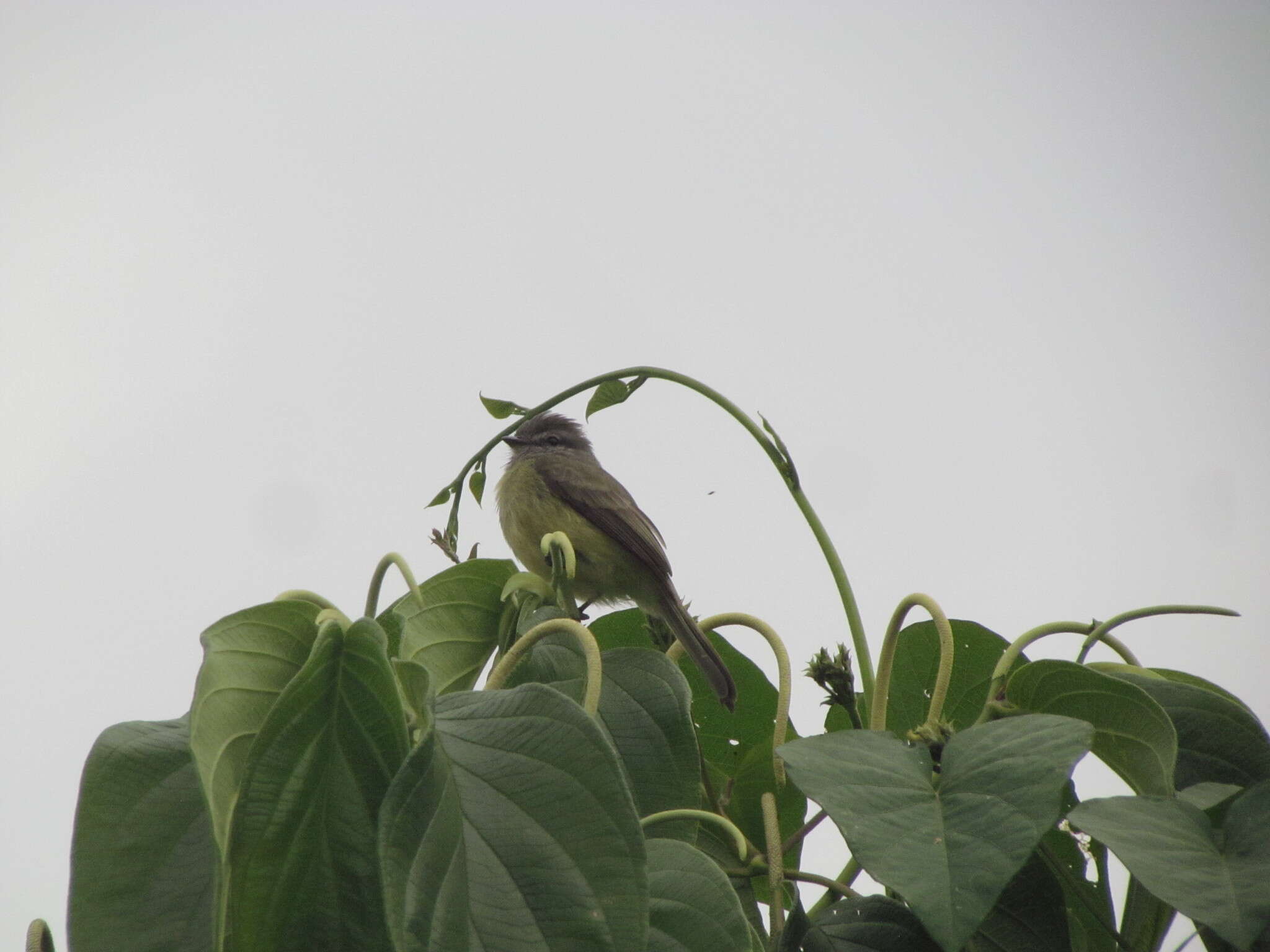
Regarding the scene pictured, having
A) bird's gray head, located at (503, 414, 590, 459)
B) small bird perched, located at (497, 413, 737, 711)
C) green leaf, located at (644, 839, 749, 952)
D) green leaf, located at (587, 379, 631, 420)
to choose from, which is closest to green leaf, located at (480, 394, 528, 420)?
green leaf, located at (587, 379, 631, 420)

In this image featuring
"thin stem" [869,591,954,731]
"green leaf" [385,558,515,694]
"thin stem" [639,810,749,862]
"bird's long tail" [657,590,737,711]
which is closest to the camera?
"thin stem" [639,810,749,862]

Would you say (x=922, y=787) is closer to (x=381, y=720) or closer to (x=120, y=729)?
(x=381, y=720)

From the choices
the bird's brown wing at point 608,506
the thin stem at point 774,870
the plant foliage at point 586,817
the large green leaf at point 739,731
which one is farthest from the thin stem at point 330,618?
the bird's brown wing at point 608,506

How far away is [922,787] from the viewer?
127 centimetres

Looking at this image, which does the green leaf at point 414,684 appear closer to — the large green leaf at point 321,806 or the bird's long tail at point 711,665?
the large green leaf at point 321,806

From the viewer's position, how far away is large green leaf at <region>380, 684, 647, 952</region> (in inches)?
41.2

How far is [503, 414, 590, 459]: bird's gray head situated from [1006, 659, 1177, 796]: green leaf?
396 centimetres

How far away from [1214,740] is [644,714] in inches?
31.5

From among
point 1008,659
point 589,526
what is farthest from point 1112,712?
point 589,526

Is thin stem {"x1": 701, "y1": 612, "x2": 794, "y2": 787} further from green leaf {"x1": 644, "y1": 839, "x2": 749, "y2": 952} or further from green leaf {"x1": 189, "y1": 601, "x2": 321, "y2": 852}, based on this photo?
green leaf {"x1": 189, "y1": 601, "x2": 321, "y2": 852}

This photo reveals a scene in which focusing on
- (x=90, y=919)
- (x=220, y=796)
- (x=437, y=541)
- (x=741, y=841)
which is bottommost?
(x=741, y=841)

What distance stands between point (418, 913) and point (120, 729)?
48 centimetres

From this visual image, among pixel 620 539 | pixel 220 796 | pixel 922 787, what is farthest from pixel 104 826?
pixel 620 539

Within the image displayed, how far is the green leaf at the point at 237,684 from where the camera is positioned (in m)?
1.09
